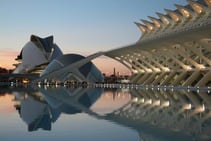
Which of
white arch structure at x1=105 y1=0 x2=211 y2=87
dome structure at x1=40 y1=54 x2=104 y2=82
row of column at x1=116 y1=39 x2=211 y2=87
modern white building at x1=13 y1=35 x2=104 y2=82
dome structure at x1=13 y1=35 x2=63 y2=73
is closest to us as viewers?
white arch structure at x1=105 y1=0 x2=211 y2=87

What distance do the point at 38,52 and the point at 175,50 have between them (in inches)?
2085

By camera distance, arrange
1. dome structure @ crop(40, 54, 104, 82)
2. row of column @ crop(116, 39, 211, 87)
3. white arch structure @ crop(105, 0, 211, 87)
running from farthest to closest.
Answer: dome structure @ crop(40, 54, 104, 82), row of column @ crop(116, 39, 211, 87), white arch structure @ crop(105, 0, 211, 87)

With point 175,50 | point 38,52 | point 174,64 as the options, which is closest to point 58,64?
point 38,52

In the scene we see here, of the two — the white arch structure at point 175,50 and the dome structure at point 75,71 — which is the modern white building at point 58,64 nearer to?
the dome structure at point 75,71

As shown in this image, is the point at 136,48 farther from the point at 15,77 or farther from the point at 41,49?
the point at 15,77

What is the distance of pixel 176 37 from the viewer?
116ft

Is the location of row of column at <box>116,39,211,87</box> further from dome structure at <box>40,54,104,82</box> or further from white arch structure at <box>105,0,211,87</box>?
dome structure at <box>40,54,104,82</box>

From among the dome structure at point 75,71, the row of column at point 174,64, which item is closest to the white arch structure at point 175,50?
the row of column at point 174,64

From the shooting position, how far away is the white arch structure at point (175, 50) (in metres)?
34.6

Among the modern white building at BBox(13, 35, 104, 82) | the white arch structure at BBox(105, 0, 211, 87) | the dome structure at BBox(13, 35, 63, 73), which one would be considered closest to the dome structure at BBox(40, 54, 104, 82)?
the modern white building at BBox(13, 35, 104, 82)

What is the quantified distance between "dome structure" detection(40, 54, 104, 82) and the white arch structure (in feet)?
25.8

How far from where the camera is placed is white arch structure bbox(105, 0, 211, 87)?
34.6 meters

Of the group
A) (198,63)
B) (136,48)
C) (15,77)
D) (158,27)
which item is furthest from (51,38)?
(198,63)

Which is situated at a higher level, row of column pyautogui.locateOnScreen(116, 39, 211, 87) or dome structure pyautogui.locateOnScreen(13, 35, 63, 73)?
dome structure pyautogui.locateOnScreen(13, 35, 63, 73)
